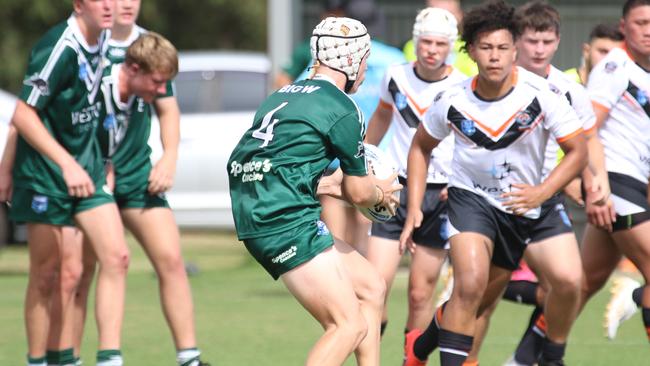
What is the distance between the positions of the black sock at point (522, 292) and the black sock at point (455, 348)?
1.70 meters

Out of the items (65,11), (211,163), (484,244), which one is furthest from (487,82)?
(65,11)

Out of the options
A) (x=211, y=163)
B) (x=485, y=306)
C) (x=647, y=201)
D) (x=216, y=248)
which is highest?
(x=647, y=201)

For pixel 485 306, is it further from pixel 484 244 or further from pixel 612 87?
pixel 612 87

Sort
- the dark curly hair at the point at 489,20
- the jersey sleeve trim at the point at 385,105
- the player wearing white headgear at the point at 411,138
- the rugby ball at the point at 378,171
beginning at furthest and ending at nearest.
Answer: the jersey sleeve trim at the point at 385,105 < the player wearing white headgear at the point at 411,138 < the dark curly hair at the point at 489,20 < the rugby ball at the point at 378,171

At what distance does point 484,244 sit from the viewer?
756 cm

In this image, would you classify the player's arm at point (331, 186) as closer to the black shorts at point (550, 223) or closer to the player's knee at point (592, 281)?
the black shorts at point (550, 223)

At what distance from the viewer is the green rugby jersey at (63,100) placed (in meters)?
7.82

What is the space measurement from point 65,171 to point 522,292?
313 centimetres

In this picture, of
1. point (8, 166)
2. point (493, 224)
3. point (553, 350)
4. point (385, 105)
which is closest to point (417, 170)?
point (493, 224)

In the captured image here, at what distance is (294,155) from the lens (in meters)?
6.49

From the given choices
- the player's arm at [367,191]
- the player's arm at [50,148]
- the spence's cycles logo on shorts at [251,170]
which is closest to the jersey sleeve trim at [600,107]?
the player's arm at [367,191]

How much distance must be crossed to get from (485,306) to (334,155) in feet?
6.61

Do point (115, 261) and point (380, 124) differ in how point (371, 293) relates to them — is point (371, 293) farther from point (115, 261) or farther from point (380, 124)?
point (380, 124)

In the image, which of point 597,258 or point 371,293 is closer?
point 371,293
